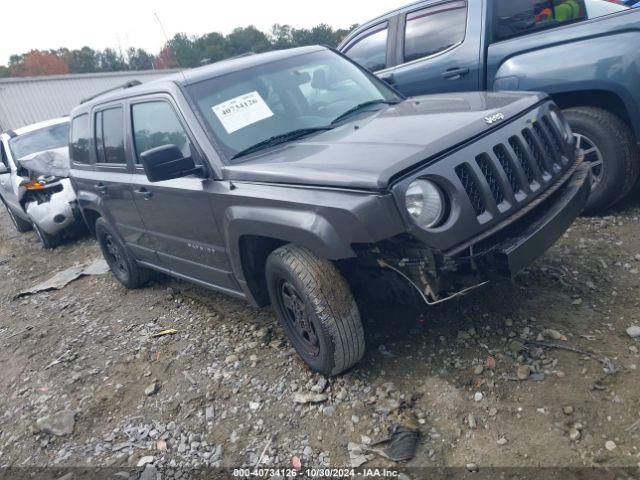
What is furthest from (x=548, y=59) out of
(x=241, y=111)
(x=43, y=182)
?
(x=43, y=182)

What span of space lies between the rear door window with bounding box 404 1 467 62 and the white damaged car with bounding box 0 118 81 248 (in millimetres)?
4815

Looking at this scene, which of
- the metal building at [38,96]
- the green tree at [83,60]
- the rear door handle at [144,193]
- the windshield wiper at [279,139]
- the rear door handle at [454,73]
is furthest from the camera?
the green tree at [83,60]

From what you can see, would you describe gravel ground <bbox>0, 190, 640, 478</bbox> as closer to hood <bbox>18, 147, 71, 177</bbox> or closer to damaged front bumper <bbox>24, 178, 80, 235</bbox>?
damaged front bumper <bbox>24, 178, 80, 235</bbox>

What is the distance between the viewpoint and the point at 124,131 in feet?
12.8

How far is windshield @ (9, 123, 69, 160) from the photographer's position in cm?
767

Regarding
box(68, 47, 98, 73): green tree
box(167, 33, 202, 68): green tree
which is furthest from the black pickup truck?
box(68, 47, 98, 73): green tree

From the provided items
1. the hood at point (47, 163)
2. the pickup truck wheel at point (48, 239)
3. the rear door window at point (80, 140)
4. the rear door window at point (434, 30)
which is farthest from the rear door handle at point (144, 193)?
the pickup truck wheel at point (48, 239)

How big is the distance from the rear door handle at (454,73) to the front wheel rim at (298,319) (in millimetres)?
2748

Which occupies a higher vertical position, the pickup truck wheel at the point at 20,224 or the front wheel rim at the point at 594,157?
the front wheel rim at the point at 594,157

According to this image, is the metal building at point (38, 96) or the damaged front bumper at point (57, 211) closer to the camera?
the damaged front bumper at point (57, 211)

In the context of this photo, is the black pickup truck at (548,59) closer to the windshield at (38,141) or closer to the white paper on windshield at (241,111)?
the white paper on windshield at (241,111)

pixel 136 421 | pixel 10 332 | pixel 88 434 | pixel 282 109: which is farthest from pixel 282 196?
pixel 10 332

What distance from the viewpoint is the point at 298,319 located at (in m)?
2.92

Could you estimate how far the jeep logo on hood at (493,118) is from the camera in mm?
2605
